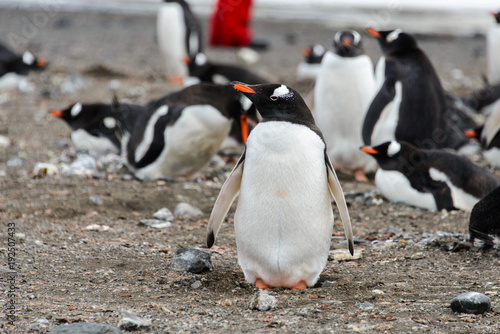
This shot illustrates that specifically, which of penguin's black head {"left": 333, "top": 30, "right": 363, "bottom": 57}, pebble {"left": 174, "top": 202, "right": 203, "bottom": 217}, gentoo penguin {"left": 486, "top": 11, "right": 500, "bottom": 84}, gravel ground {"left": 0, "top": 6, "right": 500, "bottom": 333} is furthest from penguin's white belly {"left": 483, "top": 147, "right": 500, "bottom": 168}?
gentoo penguin {"left": 486, "top": 11, "right": 500, "bottom": 84}

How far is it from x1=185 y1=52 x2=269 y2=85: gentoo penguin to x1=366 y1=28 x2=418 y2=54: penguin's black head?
5.97ft

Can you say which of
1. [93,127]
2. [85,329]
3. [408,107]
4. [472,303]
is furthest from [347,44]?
[85,329]

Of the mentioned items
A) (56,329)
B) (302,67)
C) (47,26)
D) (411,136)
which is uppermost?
(56,329)

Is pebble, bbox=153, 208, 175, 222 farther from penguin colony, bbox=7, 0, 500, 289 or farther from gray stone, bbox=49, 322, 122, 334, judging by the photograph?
gray stone, bbox=49, 322, 122, 334

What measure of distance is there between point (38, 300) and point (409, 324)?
1.54 meters

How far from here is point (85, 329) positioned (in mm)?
2443

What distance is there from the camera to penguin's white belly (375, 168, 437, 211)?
5.00m

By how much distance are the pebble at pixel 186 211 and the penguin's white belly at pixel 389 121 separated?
199cm

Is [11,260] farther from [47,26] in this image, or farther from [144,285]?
[47,26]

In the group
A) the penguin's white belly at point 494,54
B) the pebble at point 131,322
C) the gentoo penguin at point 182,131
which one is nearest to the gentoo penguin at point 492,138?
the gentoo penguin at point 182,131

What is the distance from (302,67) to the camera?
11.1 meters

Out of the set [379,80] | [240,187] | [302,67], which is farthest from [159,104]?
[302,67]

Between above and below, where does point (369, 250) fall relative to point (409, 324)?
below

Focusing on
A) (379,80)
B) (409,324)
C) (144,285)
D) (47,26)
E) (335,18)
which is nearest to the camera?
(409,324)
